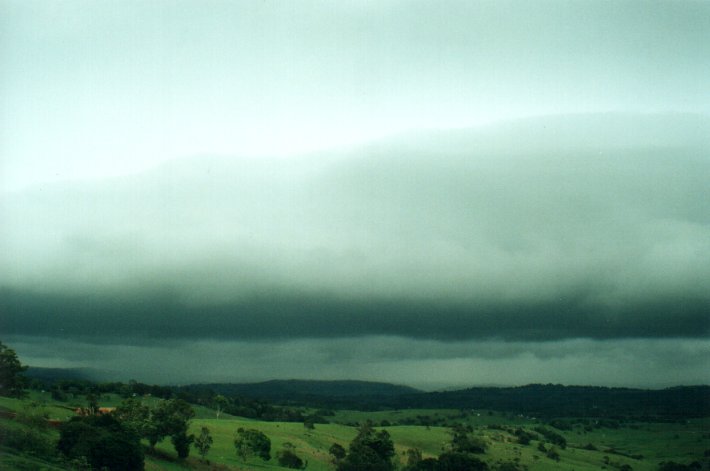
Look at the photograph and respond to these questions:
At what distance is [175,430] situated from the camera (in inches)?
5012

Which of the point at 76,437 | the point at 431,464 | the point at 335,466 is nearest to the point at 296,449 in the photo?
the point at 335,466

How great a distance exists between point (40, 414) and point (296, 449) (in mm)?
92468

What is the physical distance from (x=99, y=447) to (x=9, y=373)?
190 feet

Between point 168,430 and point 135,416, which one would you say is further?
point 135,416

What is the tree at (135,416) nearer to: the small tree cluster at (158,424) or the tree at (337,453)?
the small tree cluster at (158,424)

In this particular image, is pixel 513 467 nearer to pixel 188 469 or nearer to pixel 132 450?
pixel 188 469

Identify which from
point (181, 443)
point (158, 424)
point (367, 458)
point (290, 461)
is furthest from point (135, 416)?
point (367, 458)

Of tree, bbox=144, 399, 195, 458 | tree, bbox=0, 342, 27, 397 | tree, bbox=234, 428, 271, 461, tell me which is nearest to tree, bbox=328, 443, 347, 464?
tree, bbox=234, 428, 271, 461

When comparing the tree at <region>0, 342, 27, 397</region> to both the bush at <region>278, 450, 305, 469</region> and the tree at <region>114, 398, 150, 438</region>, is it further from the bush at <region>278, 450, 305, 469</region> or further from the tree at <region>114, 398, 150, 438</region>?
the bush at <region>278, 450, 305, 469</region>

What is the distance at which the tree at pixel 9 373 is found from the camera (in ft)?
443

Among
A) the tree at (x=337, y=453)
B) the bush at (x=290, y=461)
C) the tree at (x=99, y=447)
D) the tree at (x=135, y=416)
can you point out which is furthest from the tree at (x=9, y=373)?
the tree at (x=337, y=453)

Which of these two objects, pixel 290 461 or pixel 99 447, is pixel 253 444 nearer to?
pixel 290 461

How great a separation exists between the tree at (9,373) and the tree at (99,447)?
46298mm

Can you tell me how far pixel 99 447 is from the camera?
92.6 meters
